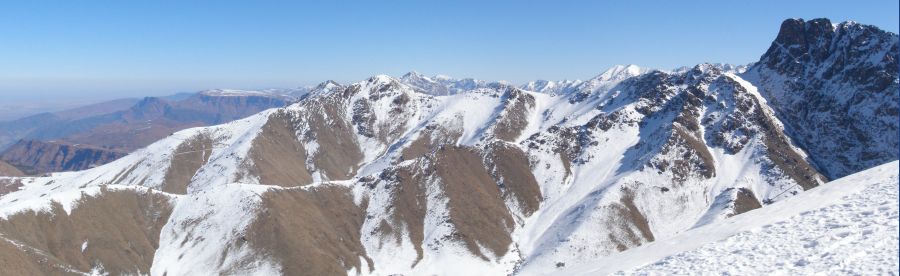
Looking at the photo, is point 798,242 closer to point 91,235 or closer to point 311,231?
point 311,231

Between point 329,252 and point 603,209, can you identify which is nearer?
point 329,252

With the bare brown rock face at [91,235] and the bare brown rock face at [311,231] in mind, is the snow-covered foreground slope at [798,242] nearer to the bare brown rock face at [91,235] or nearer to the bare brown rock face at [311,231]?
the bare brown rock face at [311,231]

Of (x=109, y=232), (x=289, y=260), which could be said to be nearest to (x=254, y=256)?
(x=289, y=260)

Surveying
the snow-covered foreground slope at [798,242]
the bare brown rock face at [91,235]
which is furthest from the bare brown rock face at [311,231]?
the snow-covered foreground slope at [798,242]

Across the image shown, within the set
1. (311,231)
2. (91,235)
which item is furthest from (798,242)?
(91,235)

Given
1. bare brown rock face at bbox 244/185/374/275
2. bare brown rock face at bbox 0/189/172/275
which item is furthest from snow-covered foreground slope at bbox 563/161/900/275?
bare brown rock face at bbox 0/189/172/275

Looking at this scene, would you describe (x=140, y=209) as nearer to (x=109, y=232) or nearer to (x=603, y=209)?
(x=109, y=232)
